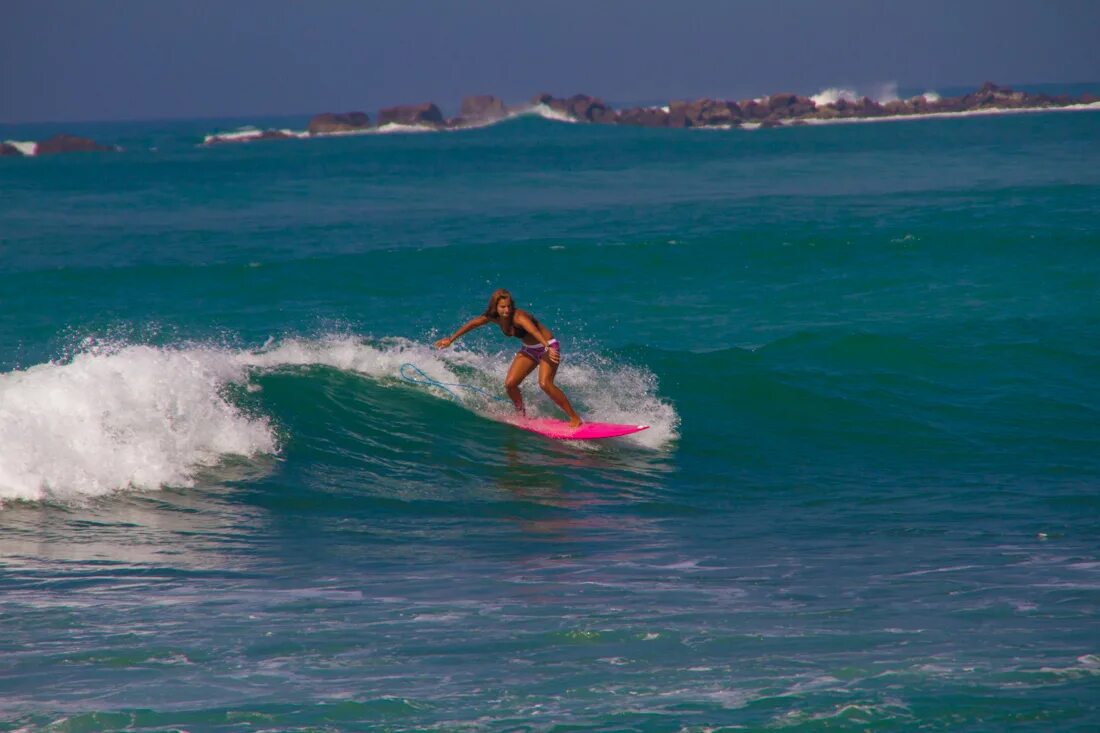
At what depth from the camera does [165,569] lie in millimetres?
8484

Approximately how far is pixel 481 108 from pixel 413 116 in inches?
326

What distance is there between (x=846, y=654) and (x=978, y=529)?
11.9ft

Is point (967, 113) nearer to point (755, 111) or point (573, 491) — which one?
point (755, 111)

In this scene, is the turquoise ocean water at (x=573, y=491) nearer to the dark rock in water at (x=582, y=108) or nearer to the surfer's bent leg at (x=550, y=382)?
the surfer's bent leg at (x=550, y=382)

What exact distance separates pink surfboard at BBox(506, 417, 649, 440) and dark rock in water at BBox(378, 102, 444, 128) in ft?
399

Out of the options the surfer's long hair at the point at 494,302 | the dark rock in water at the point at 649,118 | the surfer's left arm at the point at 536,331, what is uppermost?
the dark rock in water at the point at 649,118

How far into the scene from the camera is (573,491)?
11.2 meters

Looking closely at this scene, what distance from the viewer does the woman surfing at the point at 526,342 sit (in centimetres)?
1226

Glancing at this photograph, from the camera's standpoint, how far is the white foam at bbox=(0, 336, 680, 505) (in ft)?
35.7

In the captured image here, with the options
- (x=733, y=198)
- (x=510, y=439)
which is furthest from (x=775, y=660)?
(x=733, y=198)

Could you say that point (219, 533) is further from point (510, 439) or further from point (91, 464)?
point (510, 439)

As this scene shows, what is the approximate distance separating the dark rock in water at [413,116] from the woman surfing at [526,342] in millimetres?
121667

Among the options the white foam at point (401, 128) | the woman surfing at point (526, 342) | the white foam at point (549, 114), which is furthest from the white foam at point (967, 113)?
the woman surfing at point (526, 342)

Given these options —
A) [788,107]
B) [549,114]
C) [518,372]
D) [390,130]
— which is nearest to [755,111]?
[788,107]
